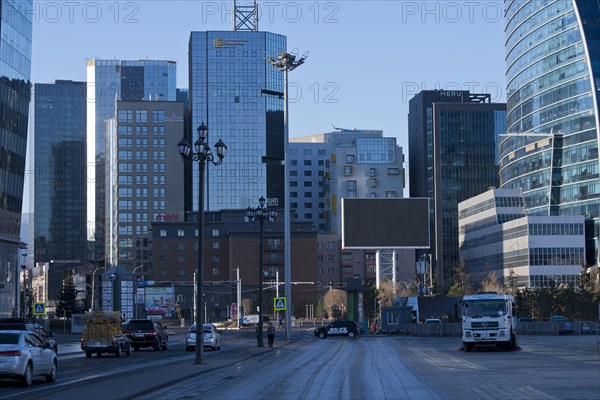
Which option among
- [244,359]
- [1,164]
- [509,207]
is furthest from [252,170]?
[244,359]

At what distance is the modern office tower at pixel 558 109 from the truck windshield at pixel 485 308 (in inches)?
3241

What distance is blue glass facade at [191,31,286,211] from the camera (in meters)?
179

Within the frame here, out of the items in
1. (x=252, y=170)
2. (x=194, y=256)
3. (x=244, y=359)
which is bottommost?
(x=244, y=359)

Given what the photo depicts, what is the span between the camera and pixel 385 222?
101875mm

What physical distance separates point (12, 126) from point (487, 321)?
140 ft

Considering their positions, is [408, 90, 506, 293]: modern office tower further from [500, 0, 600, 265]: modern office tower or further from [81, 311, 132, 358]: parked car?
[81, 311, 132, 358]: parked car

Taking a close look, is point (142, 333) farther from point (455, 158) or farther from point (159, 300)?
point (455, 158)

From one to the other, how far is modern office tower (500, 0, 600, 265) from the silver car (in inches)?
4203

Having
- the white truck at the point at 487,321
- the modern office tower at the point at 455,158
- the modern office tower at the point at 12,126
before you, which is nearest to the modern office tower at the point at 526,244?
the modern office tower at the point at 455,158

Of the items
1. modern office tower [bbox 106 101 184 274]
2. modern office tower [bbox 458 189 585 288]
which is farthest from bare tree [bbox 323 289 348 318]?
modern office tower [bbox 106 101 184 274]

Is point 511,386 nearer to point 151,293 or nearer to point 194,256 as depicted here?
point 151,293

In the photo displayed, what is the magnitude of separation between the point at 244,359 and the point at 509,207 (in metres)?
105

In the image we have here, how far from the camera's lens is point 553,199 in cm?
13438

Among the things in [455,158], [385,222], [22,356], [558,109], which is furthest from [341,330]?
[455,158]
